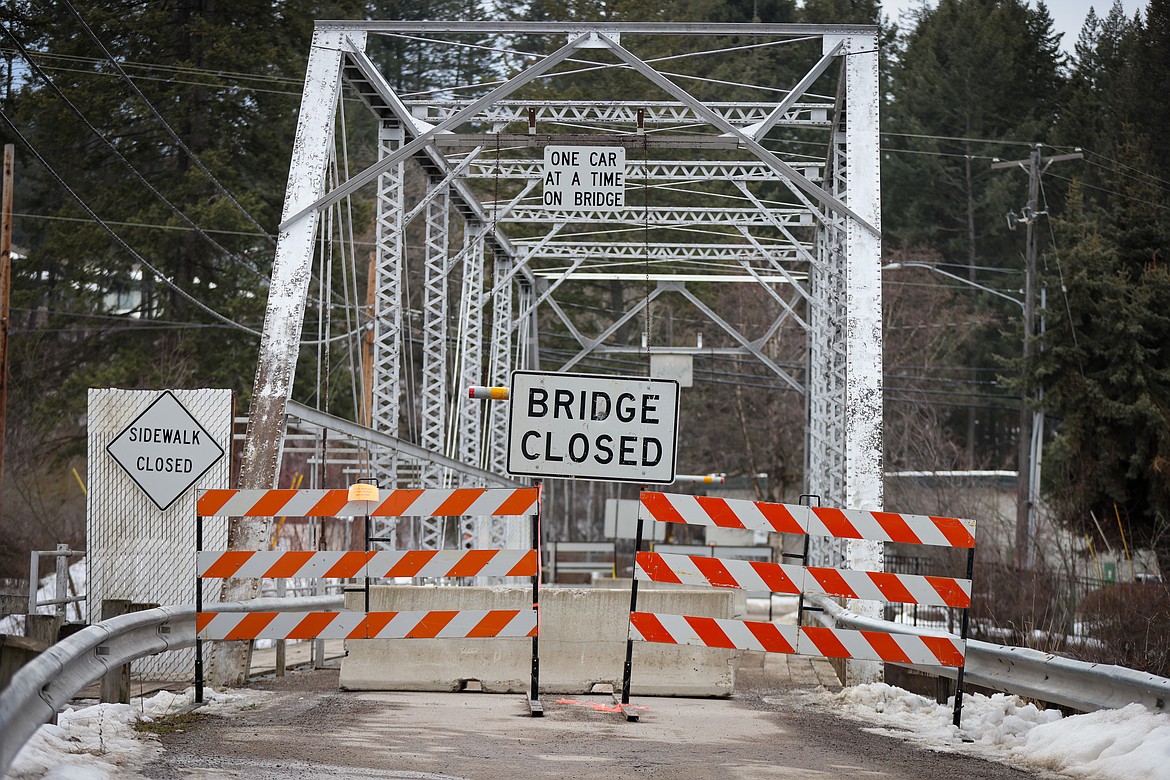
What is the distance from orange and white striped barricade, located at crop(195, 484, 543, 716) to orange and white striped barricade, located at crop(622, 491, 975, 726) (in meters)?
0.99

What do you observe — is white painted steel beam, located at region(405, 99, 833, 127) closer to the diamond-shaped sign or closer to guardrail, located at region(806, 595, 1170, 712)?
the diamond-shaped sign

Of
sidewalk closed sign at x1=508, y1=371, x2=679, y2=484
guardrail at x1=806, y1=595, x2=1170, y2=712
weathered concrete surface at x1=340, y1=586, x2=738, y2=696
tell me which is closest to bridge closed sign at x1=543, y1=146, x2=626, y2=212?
weathered concrete surface at x1=340, y1=586, x2=738, y2=696

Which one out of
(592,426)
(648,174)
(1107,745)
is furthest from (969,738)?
(648,174)

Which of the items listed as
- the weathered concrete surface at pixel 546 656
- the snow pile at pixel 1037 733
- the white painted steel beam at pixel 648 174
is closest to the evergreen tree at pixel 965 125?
the white painted steel beam at pixel 648 174

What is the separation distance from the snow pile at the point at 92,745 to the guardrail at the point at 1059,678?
5.80 m

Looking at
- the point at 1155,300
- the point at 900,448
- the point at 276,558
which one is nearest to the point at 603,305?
the point at 900,448

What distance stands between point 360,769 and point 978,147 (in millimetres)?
55416

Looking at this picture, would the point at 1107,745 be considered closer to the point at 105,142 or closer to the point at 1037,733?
the point at 1037,733

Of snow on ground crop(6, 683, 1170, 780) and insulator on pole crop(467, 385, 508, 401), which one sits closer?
snow on ground crop(6, 683, 1170, 780)

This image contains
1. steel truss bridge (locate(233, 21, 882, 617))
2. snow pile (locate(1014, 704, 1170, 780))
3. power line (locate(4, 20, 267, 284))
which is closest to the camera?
snow pile (locate(1014, 704, 1170, 780))

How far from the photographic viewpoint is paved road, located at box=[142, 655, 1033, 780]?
800cm

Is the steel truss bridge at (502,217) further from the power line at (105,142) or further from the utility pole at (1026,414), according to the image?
the utility pole at (1026,414)

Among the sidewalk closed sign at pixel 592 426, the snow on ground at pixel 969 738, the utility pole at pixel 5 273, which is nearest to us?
the snow on ground at pixel 969 738

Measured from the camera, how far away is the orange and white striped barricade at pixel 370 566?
10875mm
